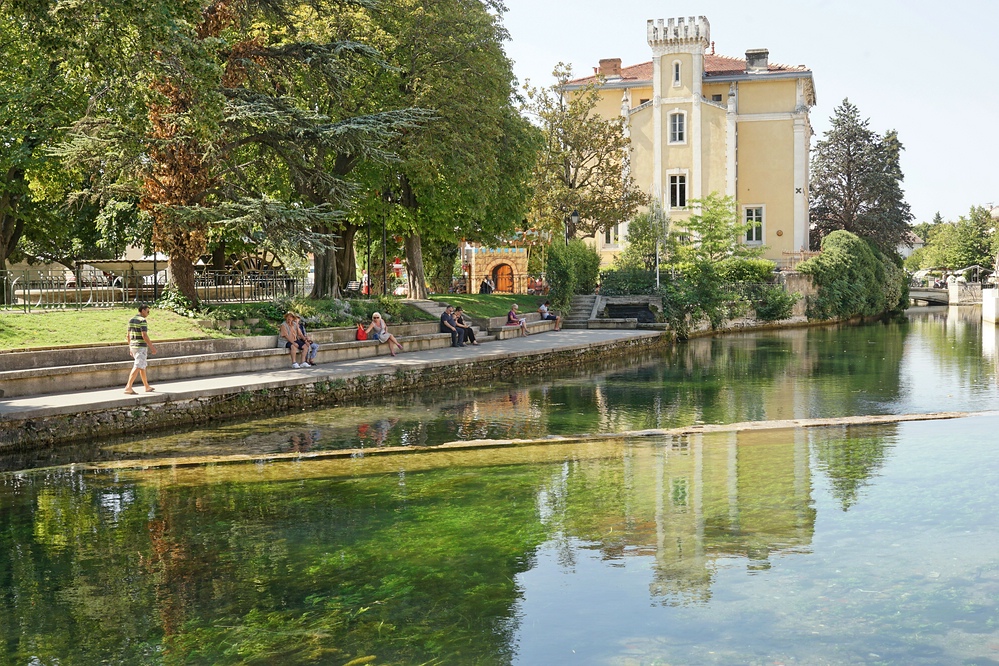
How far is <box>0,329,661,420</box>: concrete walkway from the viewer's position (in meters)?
13.9

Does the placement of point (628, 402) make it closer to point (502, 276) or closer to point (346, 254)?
point (346, 254)

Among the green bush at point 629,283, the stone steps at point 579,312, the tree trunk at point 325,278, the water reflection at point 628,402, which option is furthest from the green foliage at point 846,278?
the tree trunk at point 325,278

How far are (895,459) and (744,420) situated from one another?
169 inches

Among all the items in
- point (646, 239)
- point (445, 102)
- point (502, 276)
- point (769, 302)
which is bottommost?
point (769, 302)

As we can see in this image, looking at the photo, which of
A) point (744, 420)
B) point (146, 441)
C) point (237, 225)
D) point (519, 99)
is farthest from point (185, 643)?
point (519, 99)

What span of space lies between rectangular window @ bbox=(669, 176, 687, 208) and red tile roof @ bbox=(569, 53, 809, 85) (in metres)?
6.23

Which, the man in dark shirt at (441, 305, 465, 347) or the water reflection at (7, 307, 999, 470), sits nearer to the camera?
the water reflection at (7, 307, 999, 470)

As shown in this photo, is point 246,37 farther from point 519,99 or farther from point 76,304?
point 519,99

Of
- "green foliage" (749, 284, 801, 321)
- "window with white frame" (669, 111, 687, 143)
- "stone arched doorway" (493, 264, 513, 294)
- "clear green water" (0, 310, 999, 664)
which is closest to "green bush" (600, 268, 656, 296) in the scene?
"green foliage" (749, 284, 801, 321)

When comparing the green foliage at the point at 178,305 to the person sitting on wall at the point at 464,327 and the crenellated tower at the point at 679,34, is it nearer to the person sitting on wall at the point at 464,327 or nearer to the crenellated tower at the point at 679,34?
the person sitting on wall at the point at 464,327

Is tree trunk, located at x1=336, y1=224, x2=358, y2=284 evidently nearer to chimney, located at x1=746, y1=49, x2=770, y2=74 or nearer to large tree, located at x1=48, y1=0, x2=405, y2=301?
large tree, located at x1=48, y1=0, x2=405, y2=301

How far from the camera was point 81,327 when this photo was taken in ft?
58.7

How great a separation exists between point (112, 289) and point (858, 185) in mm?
51754

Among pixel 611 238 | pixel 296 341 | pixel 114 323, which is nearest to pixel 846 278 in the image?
pixel 611 238
